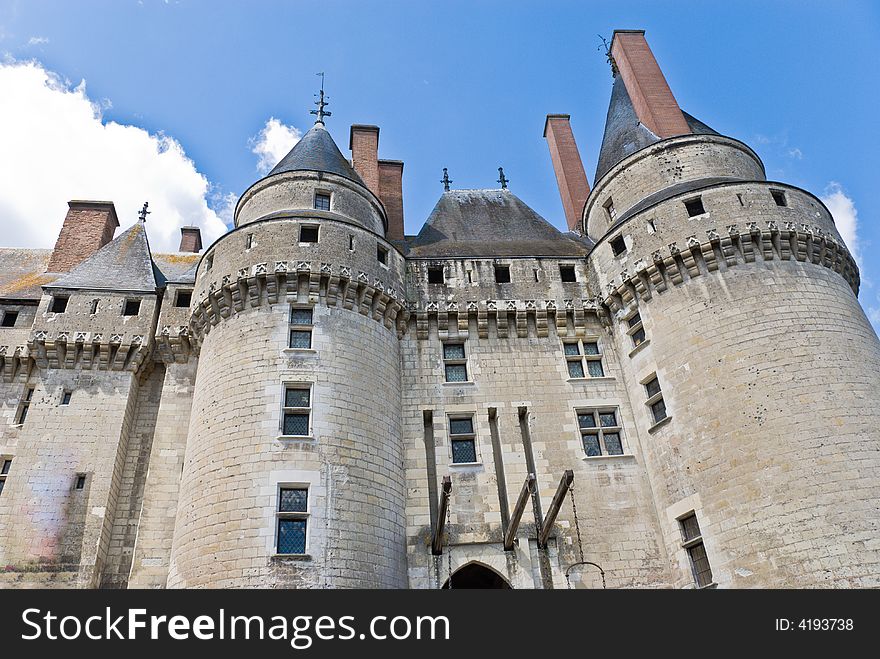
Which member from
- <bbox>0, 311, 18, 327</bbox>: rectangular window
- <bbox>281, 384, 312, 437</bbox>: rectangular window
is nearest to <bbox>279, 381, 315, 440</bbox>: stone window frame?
<bbox>281, 384, 312, 437</bbox>: rectangular window

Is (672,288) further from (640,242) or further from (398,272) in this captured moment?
(398,272)

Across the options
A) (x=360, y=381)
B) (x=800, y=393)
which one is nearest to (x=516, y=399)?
(x=360, y=381)

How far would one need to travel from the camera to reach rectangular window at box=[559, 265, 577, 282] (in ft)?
62.6

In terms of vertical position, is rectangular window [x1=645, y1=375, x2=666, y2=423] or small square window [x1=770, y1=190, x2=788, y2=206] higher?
small square window [x1=770, y1=190, x2=788, y2=206]

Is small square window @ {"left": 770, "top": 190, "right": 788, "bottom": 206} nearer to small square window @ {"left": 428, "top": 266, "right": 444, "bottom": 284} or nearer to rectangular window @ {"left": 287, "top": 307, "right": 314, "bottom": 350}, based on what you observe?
small square window @ {"left": 428, "top": 266, "right": 444, "bottom": 284}

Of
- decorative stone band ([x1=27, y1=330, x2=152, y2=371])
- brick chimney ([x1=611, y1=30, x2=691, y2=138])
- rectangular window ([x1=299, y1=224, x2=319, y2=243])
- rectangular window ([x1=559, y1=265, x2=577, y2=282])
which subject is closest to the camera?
rectangular window ([x1=299, y1=224, x2=319, y2=243])

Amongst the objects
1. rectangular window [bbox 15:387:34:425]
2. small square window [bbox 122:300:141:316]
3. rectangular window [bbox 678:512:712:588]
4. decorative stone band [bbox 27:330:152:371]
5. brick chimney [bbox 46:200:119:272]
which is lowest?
rectangular window [bbox 678:512:712:588]

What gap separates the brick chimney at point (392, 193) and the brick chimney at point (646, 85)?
27.6 feet

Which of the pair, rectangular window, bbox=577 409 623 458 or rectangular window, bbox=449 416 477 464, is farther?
rectangular window, bbox=577 409 623 458

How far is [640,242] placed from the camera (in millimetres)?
17328

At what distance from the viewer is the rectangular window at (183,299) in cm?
1886

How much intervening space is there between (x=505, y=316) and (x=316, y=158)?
791 cm
